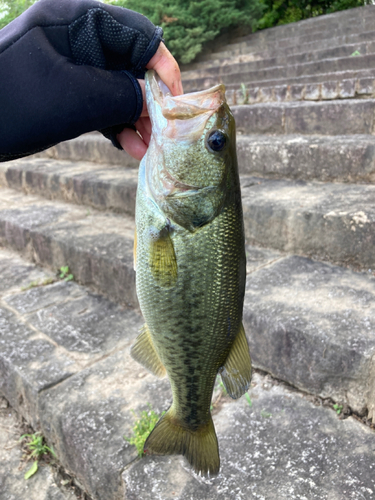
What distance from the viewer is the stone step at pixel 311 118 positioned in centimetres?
359

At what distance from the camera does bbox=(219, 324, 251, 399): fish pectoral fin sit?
1.33 metres

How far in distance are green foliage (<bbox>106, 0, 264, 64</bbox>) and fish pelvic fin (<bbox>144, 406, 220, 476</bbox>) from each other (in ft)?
30.0

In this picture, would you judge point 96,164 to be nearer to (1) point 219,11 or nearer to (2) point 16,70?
(2) point 16,70

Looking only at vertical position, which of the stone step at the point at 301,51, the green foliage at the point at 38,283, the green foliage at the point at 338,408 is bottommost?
the green foliage at the point at 338,408

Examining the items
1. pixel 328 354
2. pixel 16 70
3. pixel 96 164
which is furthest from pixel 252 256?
pixel 96 164

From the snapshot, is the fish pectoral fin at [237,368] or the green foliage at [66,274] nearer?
the fish pectoral fin at [237,368]

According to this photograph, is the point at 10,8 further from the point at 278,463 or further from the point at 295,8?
the point at 278,463

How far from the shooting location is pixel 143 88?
1.51 meters

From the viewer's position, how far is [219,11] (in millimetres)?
10328

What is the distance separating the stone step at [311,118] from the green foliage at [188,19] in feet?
18.3

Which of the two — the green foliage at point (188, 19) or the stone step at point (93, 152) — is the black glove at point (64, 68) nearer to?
the stone step at point (93, 152)

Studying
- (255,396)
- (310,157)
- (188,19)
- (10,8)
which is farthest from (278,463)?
(10,8)

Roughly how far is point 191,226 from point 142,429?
3.95ft

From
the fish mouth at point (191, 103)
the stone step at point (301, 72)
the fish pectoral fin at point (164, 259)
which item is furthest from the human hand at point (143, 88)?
the stone step at point (301, 72)
